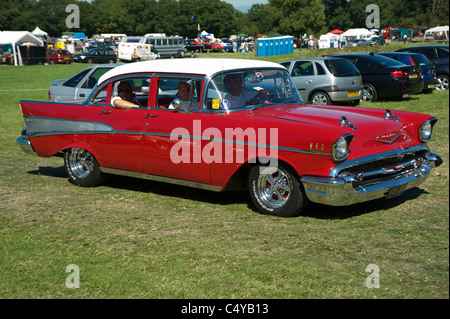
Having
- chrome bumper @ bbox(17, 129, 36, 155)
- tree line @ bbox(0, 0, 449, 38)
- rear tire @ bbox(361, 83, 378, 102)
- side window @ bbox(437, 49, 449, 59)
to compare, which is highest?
tree line @ bbox(0, 0, 449, 38)

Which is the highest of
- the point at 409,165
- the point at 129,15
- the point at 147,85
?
the point at 129,15

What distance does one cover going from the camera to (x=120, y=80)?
24.2ft

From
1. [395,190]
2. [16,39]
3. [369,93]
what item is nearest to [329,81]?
[369,93]

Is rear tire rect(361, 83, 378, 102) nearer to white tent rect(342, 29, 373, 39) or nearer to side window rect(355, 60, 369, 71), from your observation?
side window rect(355, 60, 369, 71)

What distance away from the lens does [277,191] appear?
6.03m

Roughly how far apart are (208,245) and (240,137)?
55.1 inches

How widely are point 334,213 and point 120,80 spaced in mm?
3411

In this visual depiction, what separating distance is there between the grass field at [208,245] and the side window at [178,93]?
1.25 metres

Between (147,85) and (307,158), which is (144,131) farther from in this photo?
(307,158)

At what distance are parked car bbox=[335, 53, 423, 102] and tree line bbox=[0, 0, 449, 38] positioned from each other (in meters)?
46.3

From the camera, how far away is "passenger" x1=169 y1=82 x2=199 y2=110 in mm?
6551

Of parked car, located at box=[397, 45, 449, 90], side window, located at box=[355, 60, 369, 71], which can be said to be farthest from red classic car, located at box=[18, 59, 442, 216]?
parked car, located at box=[397, 45, 449, 90]

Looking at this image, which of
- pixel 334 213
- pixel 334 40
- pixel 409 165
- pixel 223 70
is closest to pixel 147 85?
pixel 223 70

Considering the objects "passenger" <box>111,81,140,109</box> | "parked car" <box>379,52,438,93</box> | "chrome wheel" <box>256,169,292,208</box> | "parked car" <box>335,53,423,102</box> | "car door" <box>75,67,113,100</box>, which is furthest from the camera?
"parked car" <box>379,52,438,93</box>
